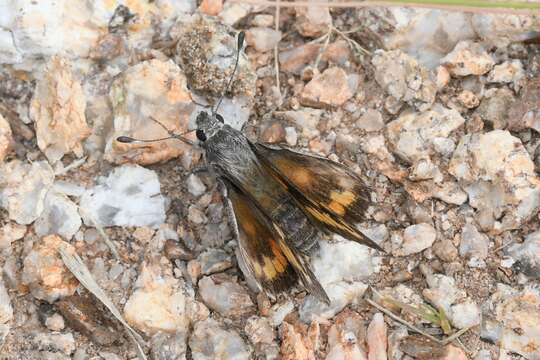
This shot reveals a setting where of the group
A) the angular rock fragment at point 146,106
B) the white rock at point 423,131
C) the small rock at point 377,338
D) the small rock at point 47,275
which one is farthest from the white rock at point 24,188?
the white rock at point 423,131

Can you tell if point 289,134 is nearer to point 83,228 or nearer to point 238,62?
point 238,62

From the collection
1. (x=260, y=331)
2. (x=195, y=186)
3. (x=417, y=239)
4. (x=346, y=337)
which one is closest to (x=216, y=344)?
(x=260, y=331)

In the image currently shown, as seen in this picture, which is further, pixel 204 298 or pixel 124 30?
pixel 124 30

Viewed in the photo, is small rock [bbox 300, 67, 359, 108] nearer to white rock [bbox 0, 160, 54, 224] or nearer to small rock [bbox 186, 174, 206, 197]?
small rock [bbox 186, 174, 206, 197]

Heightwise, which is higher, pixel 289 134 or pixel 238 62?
pixel 238 62

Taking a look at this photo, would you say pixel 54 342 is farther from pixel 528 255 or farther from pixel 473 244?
pixel 528 255

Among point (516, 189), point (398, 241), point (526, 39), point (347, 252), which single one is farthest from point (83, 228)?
point (526, 39)

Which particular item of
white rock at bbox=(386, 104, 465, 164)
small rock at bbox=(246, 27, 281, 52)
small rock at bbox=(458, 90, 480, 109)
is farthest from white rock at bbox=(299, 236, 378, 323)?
small rock at bbox=(246, 27, 281, 52)
